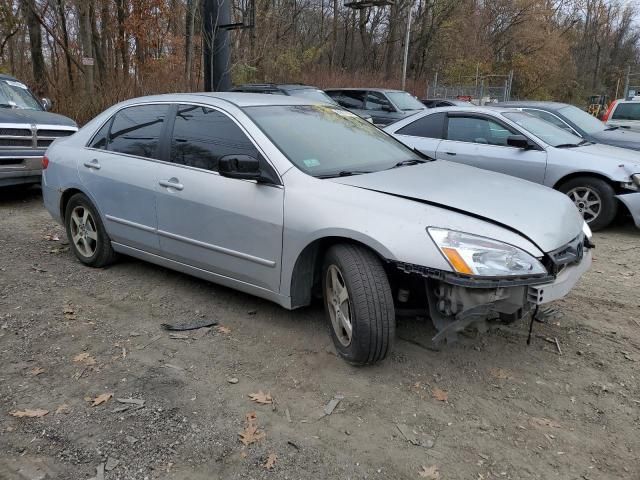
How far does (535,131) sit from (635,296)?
326 centimetres

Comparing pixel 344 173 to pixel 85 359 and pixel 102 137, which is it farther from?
pixel 102 137

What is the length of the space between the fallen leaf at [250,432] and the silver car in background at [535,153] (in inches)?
210

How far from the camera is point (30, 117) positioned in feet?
26.8

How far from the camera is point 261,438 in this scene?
283 centimetres

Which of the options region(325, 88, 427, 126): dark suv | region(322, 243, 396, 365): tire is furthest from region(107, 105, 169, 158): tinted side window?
region(325, 88, 427, 126): dark suv

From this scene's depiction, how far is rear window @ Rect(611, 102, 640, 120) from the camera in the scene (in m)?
12.1

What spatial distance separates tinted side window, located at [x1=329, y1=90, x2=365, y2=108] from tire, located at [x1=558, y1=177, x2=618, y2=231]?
8528 mm

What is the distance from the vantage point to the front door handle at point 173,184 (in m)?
4.20

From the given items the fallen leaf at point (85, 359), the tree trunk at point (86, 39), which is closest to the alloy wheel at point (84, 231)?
the fallen leaf at point (85, 359)

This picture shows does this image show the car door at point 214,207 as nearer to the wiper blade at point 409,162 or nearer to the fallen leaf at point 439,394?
the wiper blade at point 409,162

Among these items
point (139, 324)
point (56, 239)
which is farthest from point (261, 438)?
point (56, 239)

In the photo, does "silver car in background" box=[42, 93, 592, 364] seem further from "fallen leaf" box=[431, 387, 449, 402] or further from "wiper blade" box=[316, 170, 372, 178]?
"fallen leaf" box=[431, 387, 449, 402]

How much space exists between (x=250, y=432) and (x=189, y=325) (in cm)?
139

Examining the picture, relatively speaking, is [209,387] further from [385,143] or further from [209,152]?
[385,143]
